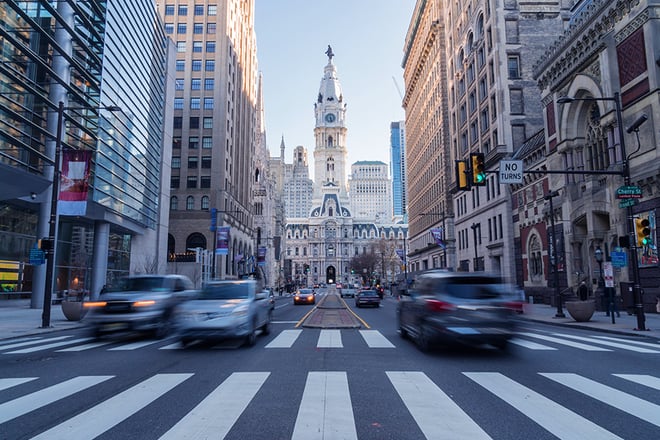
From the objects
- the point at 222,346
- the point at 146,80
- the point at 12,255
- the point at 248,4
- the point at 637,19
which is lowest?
the point at 222,346

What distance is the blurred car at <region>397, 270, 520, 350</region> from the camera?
9797 mm

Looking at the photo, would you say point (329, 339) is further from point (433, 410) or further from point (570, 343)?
point (433, 410)

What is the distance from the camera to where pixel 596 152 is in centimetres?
2880

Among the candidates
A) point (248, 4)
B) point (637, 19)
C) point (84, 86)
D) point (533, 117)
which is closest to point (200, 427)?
point (637, 19)

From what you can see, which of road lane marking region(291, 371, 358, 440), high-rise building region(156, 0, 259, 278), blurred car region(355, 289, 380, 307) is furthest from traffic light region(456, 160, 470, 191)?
high-rise building region(156, 0, 259, 278)

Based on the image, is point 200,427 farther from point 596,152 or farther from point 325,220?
point 325,220

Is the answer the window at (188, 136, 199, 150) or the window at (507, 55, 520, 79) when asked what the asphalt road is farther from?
the window at (188, 136, 199, 150)

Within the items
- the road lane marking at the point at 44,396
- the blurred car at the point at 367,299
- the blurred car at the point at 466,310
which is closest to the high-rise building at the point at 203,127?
the blurred car at the point at 367,299

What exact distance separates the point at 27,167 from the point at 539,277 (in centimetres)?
3680

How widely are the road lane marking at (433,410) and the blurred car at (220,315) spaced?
4.71 m

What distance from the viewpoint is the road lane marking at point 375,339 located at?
11852 mm

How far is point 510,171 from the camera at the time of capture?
642 inches

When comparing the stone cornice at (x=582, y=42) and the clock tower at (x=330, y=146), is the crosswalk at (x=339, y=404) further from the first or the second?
the clock tower at (x=330, y=146)

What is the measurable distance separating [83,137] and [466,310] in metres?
33.2
